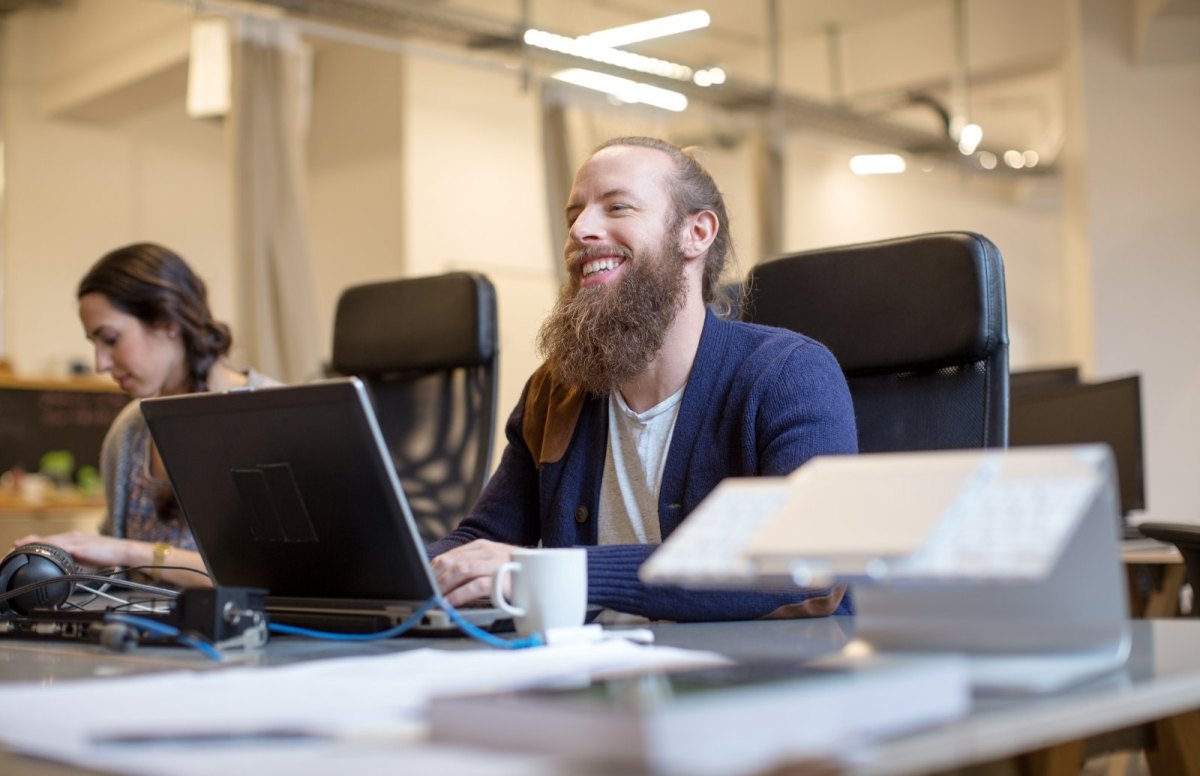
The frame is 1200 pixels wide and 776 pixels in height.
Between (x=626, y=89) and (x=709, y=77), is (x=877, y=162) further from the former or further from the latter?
(x=626, y=89)

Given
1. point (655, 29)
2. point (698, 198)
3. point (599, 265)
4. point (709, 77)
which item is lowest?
point (599, 265)

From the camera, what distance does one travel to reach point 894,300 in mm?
2016

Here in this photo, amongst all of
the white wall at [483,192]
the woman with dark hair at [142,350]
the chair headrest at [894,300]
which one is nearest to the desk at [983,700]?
the chair headrest at [894,300]

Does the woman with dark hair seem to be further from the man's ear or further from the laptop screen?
the laptop screen

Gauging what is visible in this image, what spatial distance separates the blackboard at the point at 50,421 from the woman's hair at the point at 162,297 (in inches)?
143

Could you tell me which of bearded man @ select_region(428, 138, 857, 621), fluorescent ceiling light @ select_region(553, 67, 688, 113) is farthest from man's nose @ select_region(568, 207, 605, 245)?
fluorescent ceiling light @ select_region(553, 67, 688, 113)

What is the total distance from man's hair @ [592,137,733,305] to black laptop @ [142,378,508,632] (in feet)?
3.00

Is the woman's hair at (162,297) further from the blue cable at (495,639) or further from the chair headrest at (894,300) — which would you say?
the blue cable at (495,639)

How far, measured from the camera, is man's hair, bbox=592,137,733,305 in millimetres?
2037

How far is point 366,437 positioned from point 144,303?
65.7 inches

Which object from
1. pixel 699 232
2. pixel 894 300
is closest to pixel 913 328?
pixel 894 300

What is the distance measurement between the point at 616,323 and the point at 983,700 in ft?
3.82

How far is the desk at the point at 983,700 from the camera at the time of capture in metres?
0.65

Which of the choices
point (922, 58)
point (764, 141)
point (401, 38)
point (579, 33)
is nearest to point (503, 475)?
point (401, 38)
